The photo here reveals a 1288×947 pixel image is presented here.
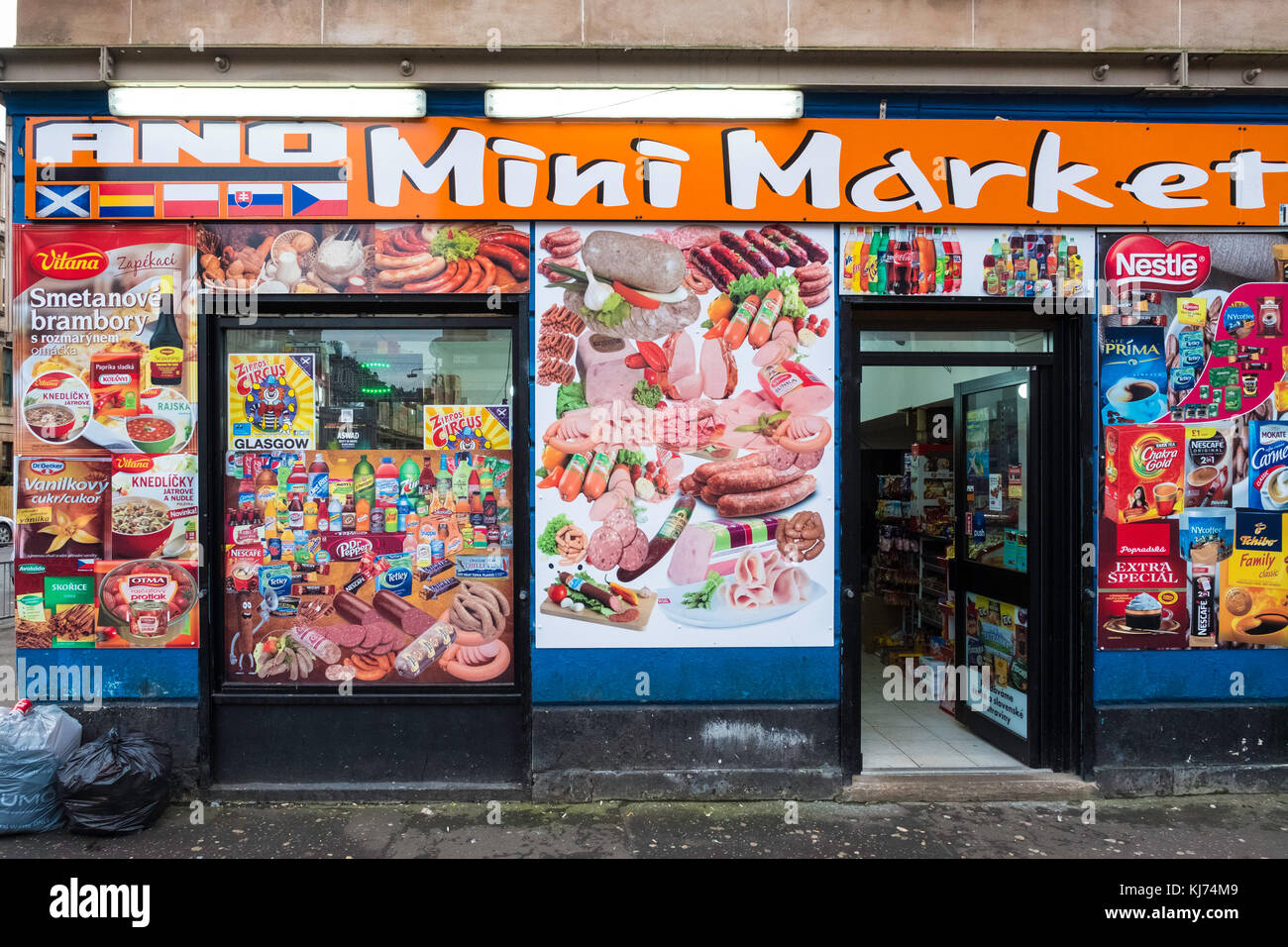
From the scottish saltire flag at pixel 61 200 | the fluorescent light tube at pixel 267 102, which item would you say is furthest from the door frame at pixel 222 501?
the fluorescent light tube at pixel 267 102

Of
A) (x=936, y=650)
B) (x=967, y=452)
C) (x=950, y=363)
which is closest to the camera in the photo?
(x=950, y=363)

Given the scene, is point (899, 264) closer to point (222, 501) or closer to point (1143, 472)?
point (1143, 472)

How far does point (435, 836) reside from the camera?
4.60m

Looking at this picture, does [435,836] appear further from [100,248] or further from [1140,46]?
[1140,46]

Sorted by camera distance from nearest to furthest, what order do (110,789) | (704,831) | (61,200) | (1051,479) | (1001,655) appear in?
(110,789), (704,831), (61,200), (1051,479), (1001,655)

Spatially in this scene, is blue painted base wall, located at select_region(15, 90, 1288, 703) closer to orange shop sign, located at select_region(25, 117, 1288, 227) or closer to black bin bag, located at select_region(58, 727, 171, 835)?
orange shop sign, located at select_region(25, 117, 1288, 227)

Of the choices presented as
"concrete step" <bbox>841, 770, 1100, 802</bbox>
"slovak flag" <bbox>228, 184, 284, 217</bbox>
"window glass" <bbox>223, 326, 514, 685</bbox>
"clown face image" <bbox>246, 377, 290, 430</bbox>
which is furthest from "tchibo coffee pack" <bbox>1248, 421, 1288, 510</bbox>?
"slovak flag" <bbox>228, 184, 284, 217</bbox>

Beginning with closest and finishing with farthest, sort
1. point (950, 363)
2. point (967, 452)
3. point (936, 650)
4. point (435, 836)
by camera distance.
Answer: point (435, 836) < point (950, 363) < point (967, 452) < point (936, 650)

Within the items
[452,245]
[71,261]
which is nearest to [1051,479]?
[452,245]

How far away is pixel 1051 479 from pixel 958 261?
163cm

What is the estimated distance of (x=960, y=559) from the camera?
630cm

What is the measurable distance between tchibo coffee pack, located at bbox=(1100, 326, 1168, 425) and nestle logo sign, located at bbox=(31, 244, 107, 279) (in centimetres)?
650

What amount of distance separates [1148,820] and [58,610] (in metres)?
6.94

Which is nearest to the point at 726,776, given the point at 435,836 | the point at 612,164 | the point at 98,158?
the point at 435,836
